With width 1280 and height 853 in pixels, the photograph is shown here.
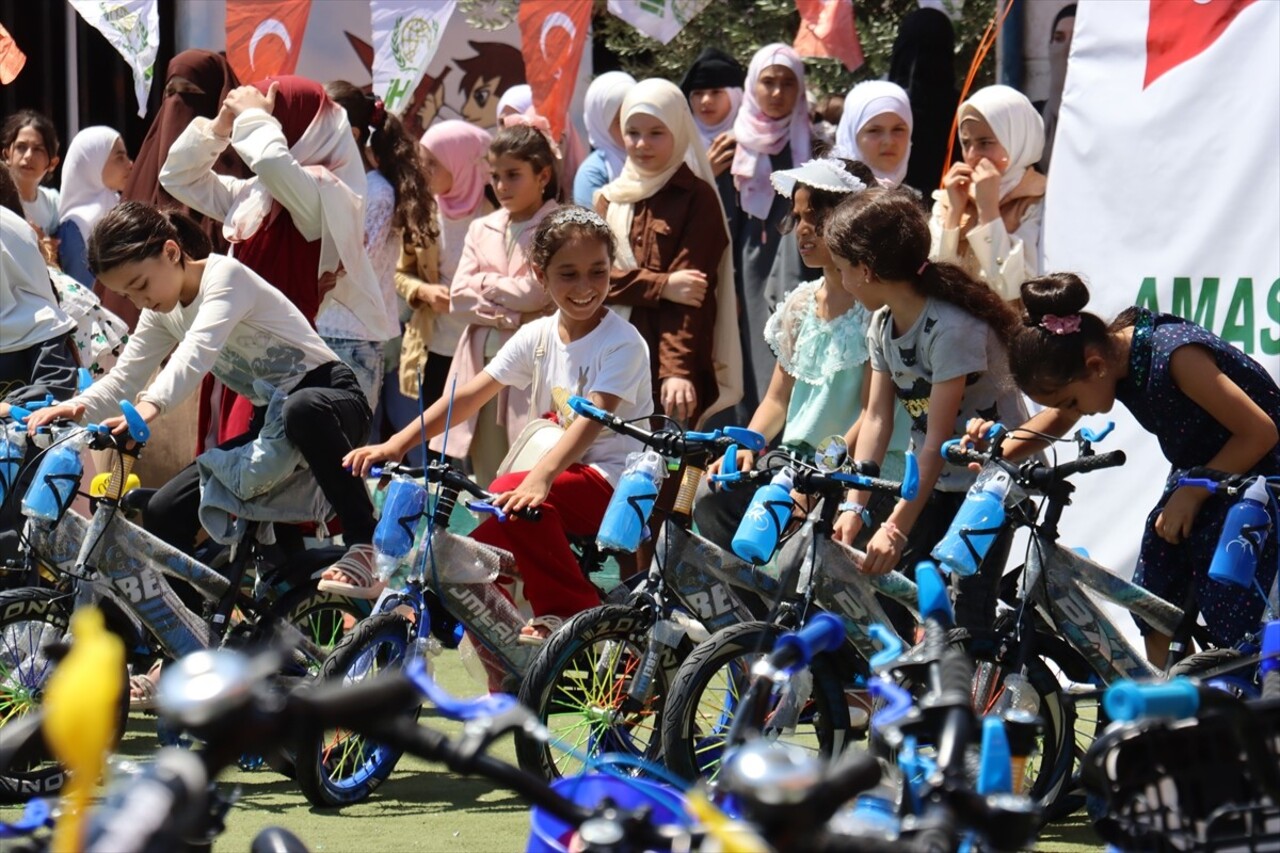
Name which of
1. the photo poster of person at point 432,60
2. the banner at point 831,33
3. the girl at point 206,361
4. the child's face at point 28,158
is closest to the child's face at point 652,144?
the banner at point 831,33

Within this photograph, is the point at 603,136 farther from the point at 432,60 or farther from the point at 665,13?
the point at 432,60

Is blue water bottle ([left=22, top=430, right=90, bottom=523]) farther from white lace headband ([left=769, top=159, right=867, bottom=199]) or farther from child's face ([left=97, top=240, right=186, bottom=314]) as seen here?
white lace headband ([left=769, top=159, right=867, bottom=199])

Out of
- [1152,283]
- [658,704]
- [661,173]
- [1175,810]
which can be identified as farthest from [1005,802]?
[661,173]

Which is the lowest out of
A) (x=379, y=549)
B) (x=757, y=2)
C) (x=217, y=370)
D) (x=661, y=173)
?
(x=379, y=549)

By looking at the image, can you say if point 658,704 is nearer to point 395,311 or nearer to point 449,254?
point 395,311

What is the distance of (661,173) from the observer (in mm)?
7578

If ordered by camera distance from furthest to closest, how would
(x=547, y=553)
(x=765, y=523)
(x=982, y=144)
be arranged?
1. (x=982, y=144)
2. (x=547, y=553)
3. (x=765, y=523)

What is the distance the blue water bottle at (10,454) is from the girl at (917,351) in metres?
2.64

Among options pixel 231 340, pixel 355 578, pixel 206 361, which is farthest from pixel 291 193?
pixel 355 578

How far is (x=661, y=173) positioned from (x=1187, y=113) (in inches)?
79.7

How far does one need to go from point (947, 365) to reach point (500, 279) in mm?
2636

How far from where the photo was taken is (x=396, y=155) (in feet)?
27.0

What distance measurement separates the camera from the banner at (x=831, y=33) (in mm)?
9102

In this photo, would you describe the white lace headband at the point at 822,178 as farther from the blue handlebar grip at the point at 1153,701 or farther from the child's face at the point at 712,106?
the blue handlebar grip at the point at 1153,701
